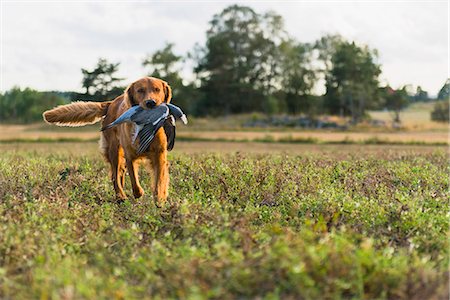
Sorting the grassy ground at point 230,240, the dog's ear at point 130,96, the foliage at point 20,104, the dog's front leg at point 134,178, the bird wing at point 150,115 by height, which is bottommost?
the grassy ground at point 230,240

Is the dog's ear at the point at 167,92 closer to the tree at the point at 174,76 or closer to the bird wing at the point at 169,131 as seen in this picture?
the bird wing at the point at 169,131

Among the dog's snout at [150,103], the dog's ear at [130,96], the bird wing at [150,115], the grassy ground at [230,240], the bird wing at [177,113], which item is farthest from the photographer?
the dog's ear at [130,96]

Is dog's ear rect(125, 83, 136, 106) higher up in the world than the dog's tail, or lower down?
higher up

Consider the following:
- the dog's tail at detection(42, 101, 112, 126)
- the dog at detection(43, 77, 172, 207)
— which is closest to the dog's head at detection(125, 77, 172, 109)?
the dog at detection(43, 77, 172, 207)

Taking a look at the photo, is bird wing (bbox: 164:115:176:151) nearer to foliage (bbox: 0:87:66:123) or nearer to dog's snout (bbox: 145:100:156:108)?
dog's snout (bbox: 145:100:156:108)

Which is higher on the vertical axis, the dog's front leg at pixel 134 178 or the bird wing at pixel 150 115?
the bird wing at pixel 150 115

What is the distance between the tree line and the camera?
214 ft

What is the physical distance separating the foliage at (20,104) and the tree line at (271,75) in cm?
1372

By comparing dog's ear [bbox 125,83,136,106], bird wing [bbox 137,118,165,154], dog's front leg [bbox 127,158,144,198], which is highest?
dog's ear [bbox 125,83,136,106]

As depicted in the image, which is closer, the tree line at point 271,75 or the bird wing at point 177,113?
the bird wing at point 177,113

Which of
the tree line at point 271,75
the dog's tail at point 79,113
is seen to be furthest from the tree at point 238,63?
the dog's tail at point 79,113

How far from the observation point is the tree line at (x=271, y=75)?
214ft

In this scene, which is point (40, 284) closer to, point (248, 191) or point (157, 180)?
point (157, 180)

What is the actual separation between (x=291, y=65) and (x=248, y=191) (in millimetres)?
63157
